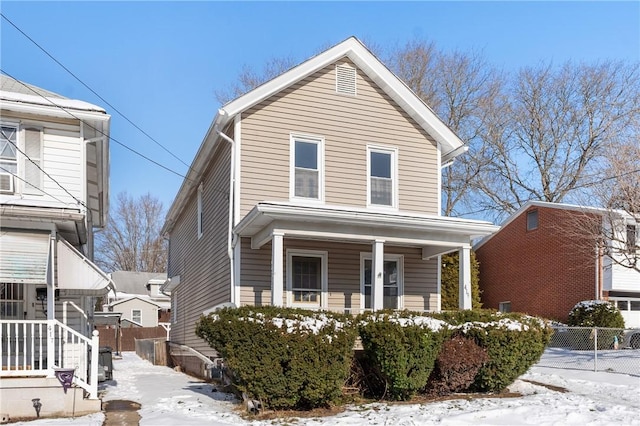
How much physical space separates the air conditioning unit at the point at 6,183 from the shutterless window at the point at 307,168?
563 centimetres

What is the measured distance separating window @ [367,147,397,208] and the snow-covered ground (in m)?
5.00

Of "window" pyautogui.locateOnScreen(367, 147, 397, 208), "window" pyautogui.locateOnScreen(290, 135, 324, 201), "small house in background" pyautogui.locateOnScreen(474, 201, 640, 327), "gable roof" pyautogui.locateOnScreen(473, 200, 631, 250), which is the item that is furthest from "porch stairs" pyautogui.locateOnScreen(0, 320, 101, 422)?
"small house in background" pyautogui.locateOnScreen(474, 201, 640, 327)

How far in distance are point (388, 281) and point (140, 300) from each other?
32.6 meters

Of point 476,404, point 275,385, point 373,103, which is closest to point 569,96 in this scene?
point 373,103

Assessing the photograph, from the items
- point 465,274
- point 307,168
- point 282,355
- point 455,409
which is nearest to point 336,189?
point 307,168

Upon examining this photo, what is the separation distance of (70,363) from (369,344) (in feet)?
19.2

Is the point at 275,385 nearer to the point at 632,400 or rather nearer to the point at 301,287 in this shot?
the point at 301,287

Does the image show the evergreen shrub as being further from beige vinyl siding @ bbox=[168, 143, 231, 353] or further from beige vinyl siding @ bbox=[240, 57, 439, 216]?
beige vinyl siding @ bbox=[168, 143, 231, 353]

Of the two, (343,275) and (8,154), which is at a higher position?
(8,154)

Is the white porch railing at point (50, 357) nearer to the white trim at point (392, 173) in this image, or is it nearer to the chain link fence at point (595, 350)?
the white trim at point (392, 173)

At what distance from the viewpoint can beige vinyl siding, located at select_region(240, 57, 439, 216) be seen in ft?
43.7

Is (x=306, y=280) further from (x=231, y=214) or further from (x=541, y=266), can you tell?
(x=541, y=266)

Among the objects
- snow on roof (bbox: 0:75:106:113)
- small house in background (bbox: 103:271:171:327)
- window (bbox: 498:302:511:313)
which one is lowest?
small house in background (bbox: 103:271:171:327)

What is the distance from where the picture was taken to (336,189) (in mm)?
13828
